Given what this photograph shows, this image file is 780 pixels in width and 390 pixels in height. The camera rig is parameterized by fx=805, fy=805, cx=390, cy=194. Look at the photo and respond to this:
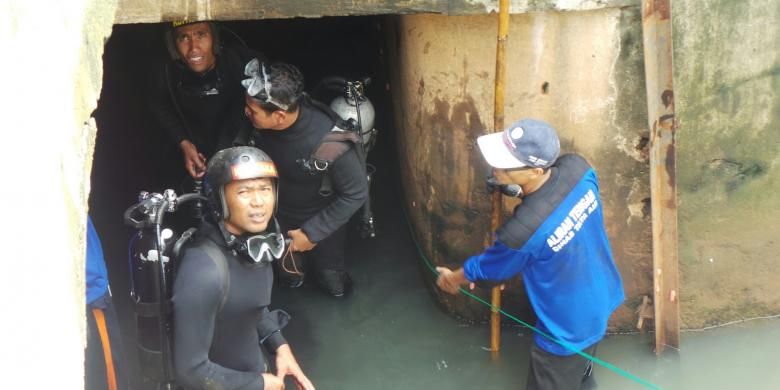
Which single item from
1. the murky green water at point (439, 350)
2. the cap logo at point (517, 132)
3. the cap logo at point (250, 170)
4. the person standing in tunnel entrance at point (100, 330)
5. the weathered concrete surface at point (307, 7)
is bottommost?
the murky green water at point (439, 350)

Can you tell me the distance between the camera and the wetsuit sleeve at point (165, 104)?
16.9ft

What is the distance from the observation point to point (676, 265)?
4773 millimetres

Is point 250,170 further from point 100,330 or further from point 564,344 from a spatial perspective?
point 564,344

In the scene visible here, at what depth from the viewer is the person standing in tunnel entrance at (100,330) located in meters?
3.77

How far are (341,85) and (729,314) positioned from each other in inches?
113

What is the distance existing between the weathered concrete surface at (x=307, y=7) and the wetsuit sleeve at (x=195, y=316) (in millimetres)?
1500

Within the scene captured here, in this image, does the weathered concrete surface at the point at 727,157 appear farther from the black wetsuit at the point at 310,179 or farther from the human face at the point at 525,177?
the black wetsuit at the point at 310,179

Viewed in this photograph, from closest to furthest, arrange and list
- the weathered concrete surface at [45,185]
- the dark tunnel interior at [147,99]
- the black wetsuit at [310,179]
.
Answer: the weathered concrete surface at [45,185] < the black wetsuit at [310,179] < the dark tunnel interior at [147,99]

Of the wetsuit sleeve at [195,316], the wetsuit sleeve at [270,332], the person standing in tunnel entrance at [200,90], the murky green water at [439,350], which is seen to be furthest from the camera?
the person standing in tunnel entrance at [200,90]

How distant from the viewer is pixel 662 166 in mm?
4586

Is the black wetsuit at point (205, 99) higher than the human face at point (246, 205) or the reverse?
higher

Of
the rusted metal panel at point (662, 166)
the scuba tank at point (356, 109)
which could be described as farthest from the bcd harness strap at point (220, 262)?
the rusted metal panel at point (662, 166)

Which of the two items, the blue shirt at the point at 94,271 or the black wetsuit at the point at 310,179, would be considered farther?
the black wetsuit at the point at 310,179

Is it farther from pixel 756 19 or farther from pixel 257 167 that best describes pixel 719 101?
pixel 257 167
